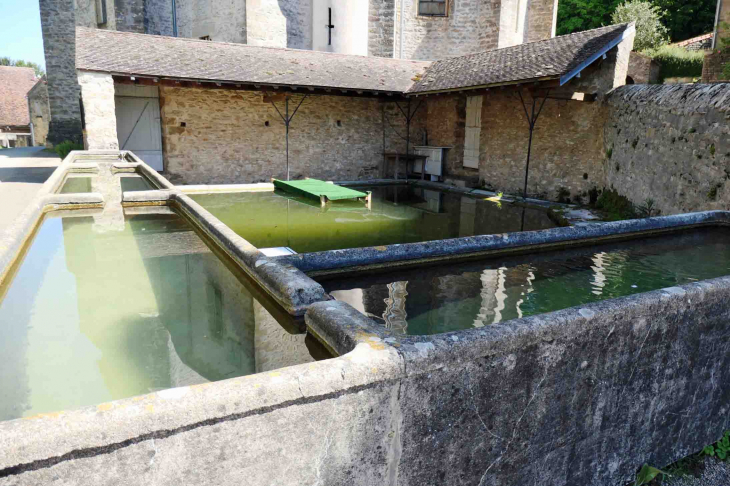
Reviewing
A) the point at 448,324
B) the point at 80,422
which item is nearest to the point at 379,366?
the point at 80,422

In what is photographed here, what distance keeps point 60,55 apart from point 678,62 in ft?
74.3

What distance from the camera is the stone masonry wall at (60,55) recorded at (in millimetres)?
20375

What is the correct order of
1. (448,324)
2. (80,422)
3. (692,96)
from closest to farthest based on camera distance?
(80,422), (448,324), (692,96)

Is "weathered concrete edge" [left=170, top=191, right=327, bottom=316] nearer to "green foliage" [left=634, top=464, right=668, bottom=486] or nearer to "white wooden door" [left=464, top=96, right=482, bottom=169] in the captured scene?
"green foliage" [left=634, top=464, right=668, bottom=486]

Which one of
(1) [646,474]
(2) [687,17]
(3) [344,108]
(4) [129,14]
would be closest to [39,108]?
(4) [129,14]

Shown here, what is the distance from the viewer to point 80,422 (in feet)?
3.92

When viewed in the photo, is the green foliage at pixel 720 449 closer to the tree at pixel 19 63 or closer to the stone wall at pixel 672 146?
the stone wall at pixel 672 146

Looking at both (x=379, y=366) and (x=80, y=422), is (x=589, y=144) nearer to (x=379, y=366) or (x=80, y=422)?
(x=379, y=366)

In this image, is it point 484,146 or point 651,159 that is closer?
point 651,159

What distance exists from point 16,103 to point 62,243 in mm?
34063

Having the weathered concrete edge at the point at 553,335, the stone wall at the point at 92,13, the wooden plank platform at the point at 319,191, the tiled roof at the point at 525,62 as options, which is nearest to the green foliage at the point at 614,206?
the tiled roof at the point at 525,62

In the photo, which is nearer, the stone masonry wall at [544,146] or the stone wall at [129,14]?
the stone masonry wall at [544,146]

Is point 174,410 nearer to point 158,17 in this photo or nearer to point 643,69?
point 158,17

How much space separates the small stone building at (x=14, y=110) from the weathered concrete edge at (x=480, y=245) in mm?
33551
